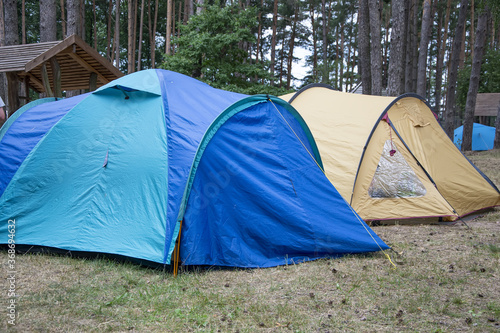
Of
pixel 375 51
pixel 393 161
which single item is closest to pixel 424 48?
pixel 375 51

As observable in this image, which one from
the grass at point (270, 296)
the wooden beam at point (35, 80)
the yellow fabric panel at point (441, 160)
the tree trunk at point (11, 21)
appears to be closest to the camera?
the grass at point (270, 296)

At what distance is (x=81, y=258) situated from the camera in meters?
4.15

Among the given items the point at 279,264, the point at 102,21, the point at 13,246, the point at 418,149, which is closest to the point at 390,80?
the point at 418,149

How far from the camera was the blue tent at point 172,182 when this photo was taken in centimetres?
402

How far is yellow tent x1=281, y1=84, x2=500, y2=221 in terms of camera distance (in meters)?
6.07

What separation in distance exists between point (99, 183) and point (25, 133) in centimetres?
128

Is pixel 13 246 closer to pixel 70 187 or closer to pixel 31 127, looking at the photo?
pixel 70 187

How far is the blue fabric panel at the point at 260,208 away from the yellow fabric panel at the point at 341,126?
158 centimetres

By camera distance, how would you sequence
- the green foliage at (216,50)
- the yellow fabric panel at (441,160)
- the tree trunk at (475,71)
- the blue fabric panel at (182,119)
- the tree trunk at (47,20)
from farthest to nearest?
the tree trunk at (475,71) < the green foliage at (216,50) < the tree trunk at (47,20) < the yellow fabric panel at (441,160) < the blue fabric panel at (182,119)

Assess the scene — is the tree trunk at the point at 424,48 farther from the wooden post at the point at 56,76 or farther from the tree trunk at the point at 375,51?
the wooden post at the point at 56,76

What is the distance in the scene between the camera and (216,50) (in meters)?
11.8

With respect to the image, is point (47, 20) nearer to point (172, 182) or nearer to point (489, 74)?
point (172, 182)

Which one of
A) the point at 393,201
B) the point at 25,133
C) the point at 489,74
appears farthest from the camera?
the point at 489,74

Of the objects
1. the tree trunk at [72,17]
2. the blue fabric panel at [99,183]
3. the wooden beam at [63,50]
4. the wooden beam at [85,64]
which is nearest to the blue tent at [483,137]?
the tree trunk at [72,17]
